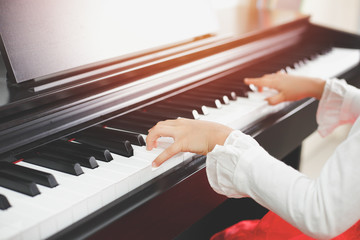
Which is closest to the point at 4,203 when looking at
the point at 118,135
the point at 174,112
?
the point at 118,135

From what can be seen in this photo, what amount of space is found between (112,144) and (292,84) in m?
0.73

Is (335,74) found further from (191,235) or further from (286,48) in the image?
(191,235)

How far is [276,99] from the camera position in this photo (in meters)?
1.31

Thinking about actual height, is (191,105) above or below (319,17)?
above

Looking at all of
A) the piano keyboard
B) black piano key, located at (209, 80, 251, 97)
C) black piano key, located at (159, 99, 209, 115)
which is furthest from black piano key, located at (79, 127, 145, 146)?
black piano key, located at (209, 80, 251, 97)

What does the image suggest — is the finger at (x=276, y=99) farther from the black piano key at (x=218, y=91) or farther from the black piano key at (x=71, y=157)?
the black piano key at (x=71, y=157)

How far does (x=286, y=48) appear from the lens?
188 cm

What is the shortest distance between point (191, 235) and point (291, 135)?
577mm

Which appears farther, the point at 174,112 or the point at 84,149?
the point at 174,112

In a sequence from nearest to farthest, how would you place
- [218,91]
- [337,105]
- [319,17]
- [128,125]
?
[128,125] → [218,91] → [337,105] → [319,17]

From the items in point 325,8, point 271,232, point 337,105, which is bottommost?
point 271,232

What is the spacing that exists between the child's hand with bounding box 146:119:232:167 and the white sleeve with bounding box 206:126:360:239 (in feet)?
0.11

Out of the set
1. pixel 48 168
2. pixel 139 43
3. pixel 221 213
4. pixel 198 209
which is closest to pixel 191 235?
pixel 221 213

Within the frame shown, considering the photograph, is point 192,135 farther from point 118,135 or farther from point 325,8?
point 325,8
